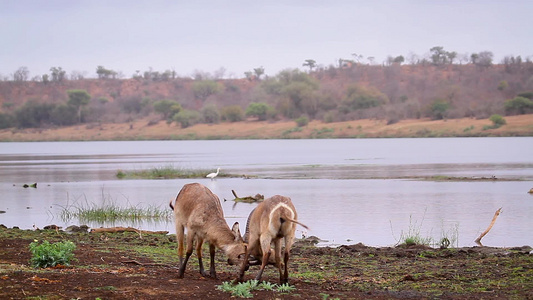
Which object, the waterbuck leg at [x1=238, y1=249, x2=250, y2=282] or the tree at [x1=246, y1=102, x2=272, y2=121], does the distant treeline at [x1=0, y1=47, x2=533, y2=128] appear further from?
the waterbuck leg at [x1=238, y1=249, x2=250, y2=282]

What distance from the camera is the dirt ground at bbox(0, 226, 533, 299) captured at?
27.0 feet

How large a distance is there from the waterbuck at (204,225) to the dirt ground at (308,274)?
0.39 m

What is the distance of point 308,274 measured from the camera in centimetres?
1027

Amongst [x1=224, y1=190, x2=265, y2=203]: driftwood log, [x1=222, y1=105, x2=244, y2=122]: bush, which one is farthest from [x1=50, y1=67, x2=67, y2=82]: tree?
[x1=224, y1=190, x2=265, y2=203]: driftwood log

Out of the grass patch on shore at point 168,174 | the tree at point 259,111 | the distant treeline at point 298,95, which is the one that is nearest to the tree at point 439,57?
the distant treeline at point 298,95

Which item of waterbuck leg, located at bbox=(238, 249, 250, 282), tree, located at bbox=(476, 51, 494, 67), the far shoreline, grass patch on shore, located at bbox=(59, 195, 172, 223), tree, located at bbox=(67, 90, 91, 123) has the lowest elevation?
the far shoreline

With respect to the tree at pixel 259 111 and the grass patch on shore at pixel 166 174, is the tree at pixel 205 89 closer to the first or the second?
the tree at pixel 259 111

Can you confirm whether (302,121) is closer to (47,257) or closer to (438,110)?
(438,110)

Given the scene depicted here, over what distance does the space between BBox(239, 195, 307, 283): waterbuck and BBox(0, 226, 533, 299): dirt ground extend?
0.46 meters

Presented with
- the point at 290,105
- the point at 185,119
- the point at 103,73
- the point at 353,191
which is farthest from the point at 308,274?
the point at 103,73

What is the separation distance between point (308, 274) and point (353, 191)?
17.2m

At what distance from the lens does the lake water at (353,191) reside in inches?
693

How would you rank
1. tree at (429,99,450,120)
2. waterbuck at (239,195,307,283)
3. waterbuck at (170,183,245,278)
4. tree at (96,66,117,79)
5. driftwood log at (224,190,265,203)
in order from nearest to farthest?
waterbuck at (239,195,307,283) < waterbuck at (170,183,245,278) < driftwood log at (224,190,265,203) < tree at (429,99,450,120) < tree at (96,66,117,79)

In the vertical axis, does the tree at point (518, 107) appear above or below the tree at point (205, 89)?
below
